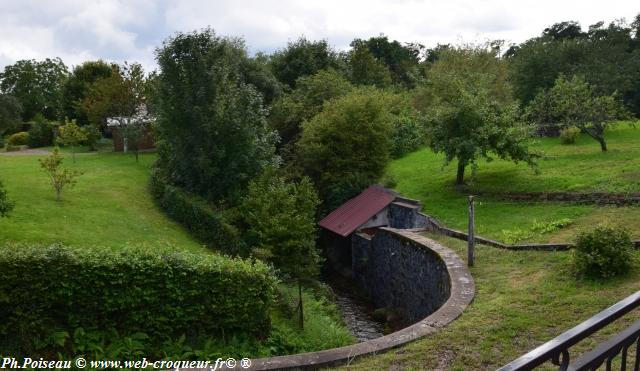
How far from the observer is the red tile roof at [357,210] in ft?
69.3

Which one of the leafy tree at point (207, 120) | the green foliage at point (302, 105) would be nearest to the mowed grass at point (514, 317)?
the leafy tree at point (207, 120)

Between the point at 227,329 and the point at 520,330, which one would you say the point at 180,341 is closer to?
the point at 227,329

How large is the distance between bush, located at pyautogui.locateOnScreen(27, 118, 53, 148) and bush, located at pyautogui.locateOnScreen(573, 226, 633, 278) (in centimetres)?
4182

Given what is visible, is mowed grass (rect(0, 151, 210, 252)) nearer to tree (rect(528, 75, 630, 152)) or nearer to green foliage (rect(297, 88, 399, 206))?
green foliage (rect(297, 88, 399, 206))

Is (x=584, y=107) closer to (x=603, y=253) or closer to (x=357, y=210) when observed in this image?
(x=357, y=210)

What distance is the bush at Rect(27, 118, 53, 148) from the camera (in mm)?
42250

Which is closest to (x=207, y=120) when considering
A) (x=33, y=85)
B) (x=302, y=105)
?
(x=302, y=105)

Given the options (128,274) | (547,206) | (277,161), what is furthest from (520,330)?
(277,161)

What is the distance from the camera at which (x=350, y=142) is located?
2398 centimetres

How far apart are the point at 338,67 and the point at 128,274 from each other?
33108 millimetres

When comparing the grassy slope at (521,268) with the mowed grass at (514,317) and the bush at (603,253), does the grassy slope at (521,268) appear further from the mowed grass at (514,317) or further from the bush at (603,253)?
the bush at (603,253)

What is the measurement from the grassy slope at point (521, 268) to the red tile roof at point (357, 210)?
125 cm

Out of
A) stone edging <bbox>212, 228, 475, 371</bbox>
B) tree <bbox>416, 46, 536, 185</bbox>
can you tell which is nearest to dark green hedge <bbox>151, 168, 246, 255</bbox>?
stone edging <bbox>212, 228, 475, 371</bbox>

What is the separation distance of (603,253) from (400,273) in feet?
23.8
